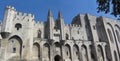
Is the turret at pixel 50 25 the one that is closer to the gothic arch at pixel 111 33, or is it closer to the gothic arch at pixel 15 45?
the gothic arch at pixel 15 45

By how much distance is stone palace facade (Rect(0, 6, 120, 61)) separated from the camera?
31828 millimetres

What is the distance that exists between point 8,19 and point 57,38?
11.7 metres

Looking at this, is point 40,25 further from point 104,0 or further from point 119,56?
point 104,0

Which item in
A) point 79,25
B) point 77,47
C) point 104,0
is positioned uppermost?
point 79,25

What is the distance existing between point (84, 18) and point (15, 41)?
22.5m

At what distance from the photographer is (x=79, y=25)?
45.4 meters

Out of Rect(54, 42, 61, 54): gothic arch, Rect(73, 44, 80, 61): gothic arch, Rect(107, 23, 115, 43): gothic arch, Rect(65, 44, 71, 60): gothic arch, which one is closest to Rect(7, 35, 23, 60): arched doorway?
Rect(54, 42, 61, 54): gothic arch

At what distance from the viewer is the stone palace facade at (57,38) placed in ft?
104

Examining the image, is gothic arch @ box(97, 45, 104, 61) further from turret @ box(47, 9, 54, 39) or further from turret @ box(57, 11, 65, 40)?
turret @ box(47, 9, 54, 39)

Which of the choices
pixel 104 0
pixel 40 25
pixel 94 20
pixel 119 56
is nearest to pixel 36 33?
pixel 40 25

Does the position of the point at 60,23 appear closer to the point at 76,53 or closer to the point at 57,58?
the point at 76,53

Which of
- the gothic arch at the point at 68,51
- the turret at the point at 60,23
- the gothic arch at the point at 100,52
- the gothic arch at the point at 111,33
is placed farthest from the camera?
the gothic arch at the point at 111,33

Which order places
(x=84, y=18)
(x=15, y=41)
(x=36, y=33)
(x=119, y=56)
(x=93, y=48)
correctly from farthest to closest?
(x=84, y=18) → (x=119, y=56) → (x=93, y=48) → (x=36, y=33) → (x=15, y=41)

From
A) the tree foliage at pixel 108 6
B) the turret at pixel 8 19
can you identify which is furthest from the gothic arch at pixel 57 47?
the tree foliage at pixel 108 6
